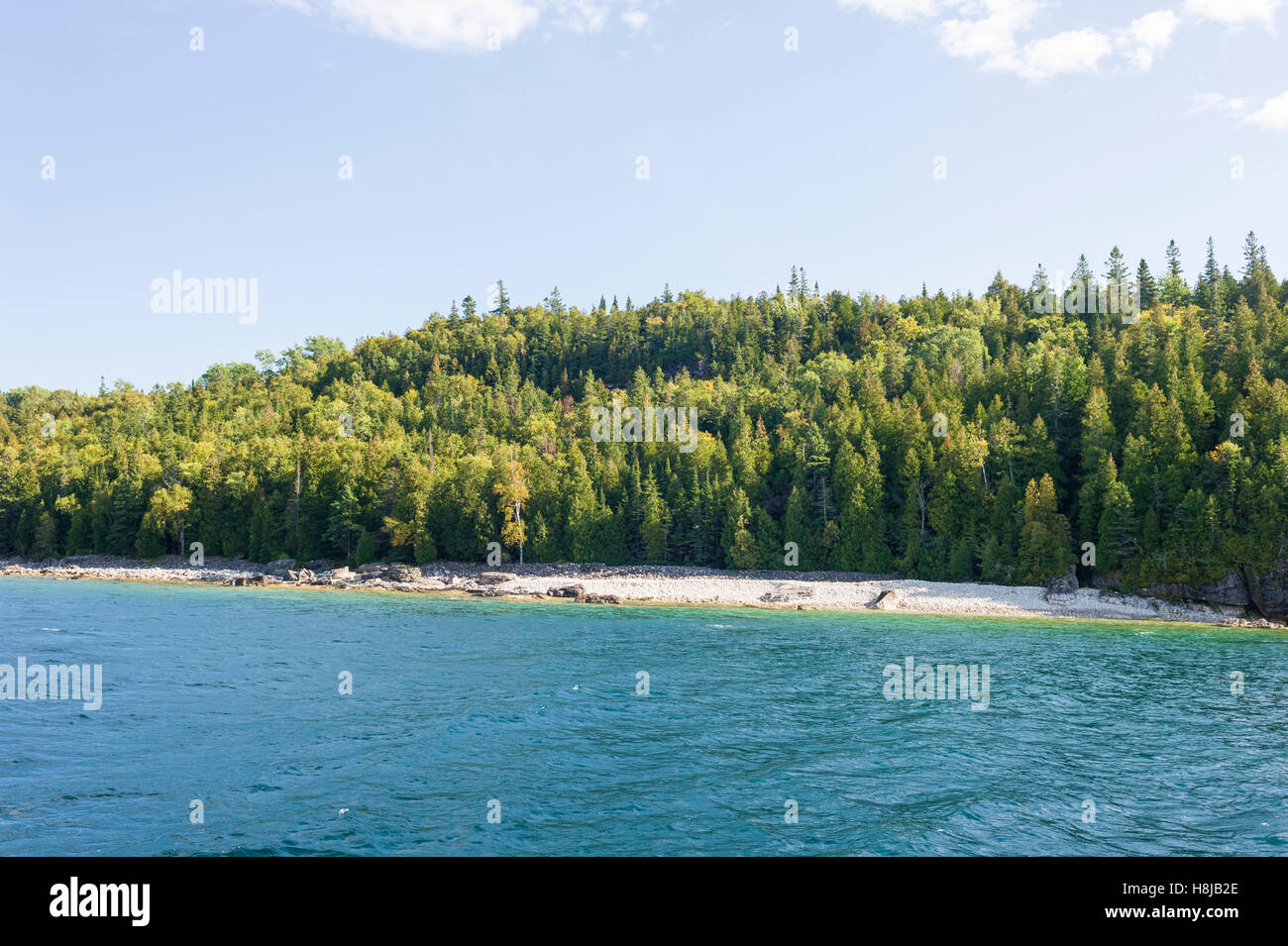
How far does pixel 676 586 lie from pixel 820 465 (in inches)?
1067

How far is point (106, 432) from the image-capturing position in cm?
15300

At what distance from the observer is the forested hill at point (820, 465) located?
70.9 m

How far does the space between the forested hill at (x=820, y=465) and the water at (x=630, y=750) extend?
30.0 metres

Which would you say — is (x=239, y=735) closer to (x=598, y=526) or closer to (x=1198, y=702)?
(x=1198, y=702)

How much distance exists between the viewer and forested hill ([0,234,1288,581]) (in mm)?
70938

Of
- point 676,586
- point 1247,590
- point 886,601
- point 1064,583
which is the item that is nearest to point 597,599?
point 676,586

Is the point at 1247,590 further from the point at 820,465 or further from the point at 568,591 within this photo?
the point at 568,591

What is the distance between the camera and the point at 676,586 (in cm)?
7675

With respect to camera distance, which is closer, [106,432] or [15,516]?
[15,516]

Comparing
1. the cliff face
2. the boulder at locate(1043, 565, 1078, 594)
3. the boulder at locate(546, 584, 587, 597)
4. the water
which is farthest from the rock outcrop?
the boulder at locate(546, 584, 587, 597)

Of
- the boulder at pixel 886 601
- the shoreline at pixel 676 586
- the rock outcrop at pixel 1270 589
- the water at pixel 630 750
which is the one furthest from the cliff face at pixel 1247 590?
the boulder at pixel 886 601
